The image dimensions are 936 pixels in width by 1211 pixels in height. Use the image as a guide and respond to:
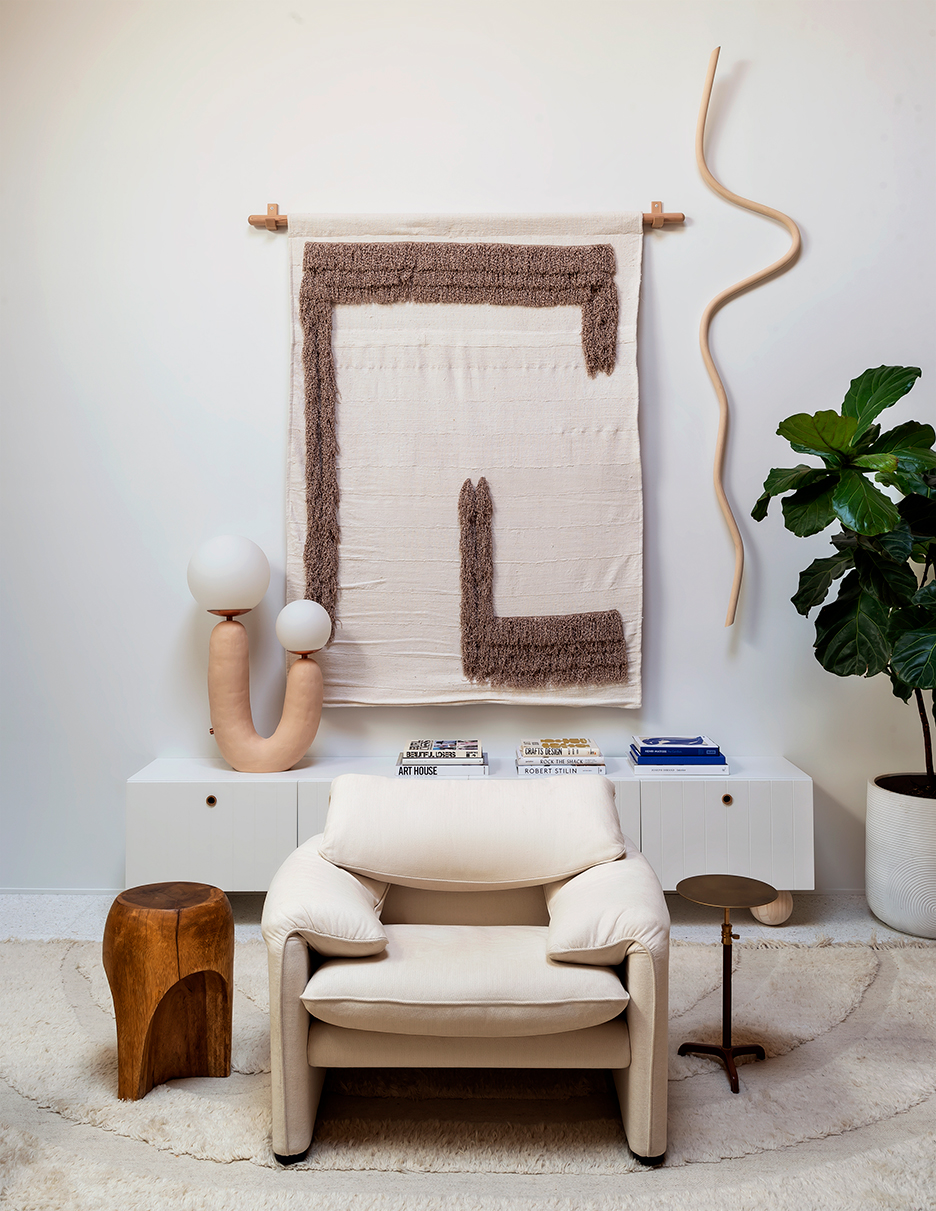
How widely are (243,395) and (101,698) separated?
3.99 feet

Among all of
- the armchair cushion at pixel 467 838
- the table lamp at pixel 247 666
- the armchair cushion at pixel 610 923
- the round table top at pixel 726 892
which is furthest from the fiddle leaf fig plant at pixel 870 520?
the table lamp at pixel 247 666

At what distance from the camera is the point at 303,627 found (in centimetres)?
288

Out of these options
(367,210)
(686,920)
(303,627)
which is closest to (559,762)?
(686,920)

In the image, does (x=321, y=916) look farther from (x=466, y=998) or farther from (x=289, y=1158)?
(x=289, y=1158)

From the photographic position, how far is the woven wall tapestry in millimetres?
3080

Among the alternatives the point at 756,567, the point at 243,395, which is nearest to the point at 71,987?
the point at 243,395

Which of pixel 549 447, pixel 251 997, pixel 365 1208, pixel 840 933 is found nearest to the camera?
pixel 365 1208

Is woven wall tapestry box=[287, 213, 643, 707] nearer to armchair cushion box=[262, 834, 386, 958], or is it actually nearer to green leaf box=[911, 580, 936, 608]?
green leaf box=[911, 580, 936, 608]

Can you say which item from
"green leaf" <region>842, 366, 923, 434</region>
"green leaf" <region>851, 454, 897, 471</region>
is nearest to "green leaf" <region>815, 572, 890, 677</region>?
"green leaf" <region>851, 454, 897, 471</region>

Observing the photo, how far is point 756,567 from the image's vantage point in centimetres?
313

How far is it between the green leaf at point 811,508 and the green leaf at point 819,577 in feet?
0.64

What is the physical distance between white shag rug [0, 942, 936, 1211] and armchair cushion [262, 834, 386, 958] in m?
0.41

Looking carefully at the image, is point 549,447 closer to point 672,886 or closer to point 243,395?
point 243,395

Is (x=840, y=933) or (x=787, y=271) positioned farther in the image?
(x=787, y=271)
